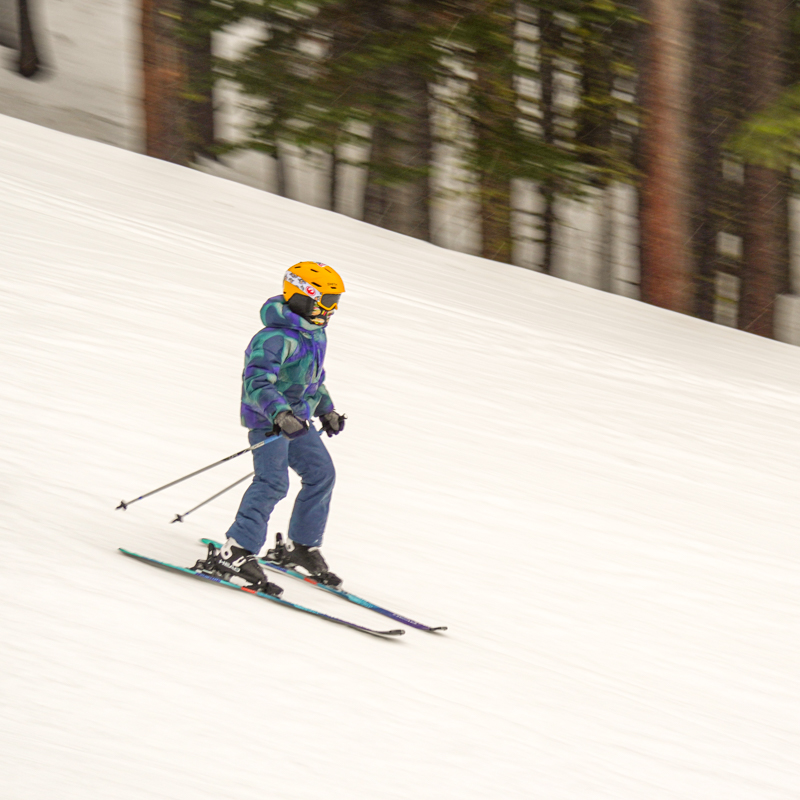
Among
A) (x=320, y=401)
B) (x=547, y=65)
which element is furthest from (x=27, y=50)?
(x=320, y=401)

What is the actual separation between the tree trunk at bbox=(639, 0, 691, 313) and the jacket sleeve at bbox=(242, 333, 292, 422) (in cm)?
1160

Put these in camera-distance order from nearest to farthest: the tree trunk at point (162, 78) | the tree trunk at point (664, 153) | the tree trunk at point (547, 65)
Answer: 1. the tree trunk at point (664, 153)
2. the tree trunk at point (547, 65)
3. the tree trunk at point (162, 78)

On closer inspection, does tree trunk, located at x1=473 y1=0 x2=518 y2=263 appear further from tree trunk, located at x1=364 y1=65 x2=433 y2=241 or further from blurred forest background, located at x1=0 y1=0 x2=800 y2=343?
tree trunk, located at x1=364 y1=65 x2=433 y2=241

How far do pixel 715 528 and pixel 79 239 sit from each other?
7.16 m

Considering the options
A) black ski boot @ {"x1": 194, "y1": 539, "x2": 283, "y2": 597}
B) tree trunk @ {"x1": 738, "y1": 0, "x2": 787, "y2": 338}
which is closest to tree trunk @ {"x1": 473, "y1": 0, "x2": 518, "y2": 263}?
tree trunk @ {"x1": 738, "y1": 0, "x2": 787, "y2": 338}

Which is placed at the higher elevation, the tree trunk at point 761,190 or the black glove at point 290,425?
the tree trunk at point 761,190

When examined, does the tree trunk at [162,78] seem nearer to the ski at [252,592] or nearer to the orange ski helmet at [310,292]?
the orange ski helmet at [310,292]

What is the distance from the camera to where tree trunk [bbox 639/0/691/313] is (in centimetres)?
1577

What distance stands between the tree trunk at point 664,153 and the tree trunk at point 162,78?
263 inches

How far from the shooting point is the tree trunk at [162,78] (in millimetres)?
17375

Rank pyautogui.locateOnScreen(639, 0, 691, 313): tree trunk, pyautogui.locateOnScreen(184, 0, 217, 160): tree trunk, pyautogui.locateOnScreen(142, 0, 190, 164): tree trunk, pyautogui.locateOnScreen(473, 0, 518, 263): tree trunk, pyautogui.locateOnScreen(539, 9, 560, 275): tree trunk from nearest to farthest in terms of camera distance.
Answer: pyautogui.locateOnScreen(639, 0, 691, 313): tree trunk → pyautogui.locateOnScreen(473, 0, 518, 263): tree trunk → pyautogui.locateOnScreen(184, 0, 217, 160): tree trunk → pyautogui.locateOnScreen(539, 9, 560, 275): tree trunk → pyautogui.locateOnScreen(142, 0, 190, 164): tree trunk

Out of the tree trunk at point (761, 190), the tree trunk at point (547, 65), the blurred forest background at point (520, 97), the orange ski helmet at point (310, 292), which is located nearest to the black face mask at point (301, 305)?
the orange ski helmet at point (310, 292)

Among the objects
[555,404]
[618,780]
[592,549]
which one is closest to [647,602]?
[592,549]

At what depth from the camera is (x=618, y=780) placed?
466 cm
